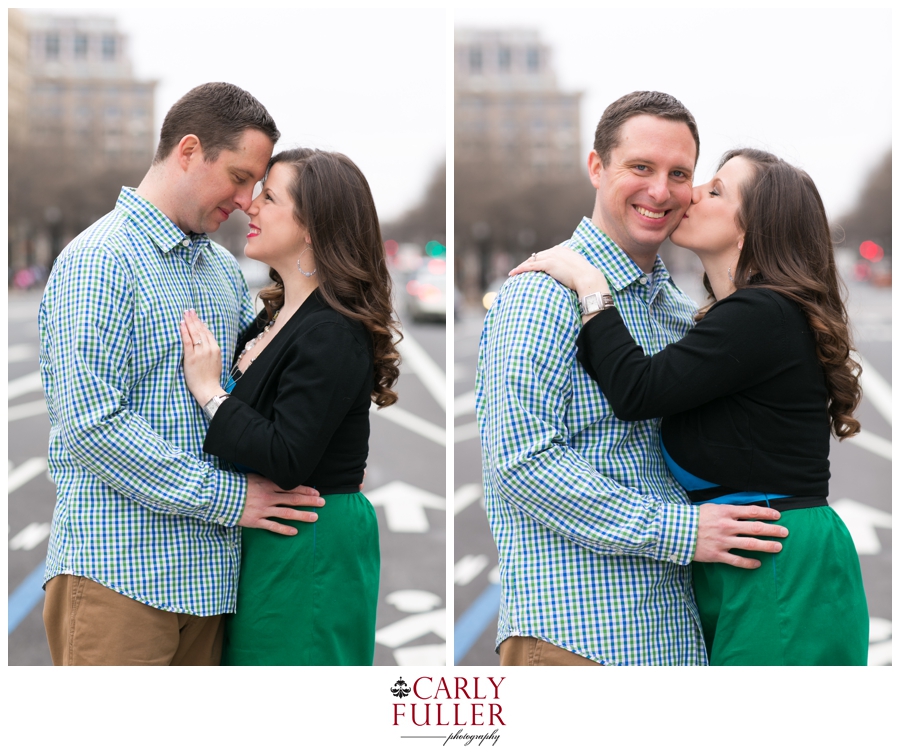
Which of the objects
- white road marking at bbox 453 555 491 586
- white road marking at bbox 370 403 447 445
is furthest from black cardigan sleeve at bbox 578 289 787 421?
white road marking at bbox 370 403 447 445

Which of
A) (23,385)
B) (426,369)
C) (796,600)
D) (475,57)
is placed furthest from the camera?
(426,369)

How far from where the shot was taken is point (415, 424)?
1227cm

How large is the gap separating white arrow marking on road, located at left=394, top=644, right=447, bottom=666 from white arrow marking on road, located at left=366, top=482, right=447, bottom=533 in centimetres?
244

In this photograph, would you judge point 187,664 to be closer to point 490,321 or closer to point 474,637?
point 490,321

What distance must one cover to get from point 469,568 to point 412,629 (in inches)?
53.0

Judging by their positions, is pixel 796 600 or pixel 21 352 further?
pixel 21 352

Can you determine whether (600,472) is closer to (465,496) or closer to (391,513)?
(391,513)

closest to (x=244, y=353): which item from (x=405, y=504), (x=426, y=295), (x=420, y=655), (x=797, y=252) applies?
(x=797, y=252)

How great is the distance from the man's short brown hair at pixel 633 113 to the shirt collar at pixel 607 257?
0.69 ft

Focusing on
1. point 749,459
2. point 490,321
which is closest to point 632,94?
point 490,321

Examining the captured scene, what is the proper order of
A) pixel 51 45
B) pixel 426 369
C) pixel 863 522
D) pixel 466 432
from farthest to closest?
pixel 426 369
pixel 466 432
pixel 863 522
pixel 51 45

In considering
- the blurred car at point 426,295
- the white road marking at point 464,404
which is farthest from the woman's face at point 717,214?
the blurred car at point 426,295

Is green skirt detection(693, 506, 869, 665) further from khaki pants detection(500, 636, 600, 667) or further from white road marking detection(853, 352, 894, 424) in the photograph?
white road marking detection(853, 352, 894, 424)
